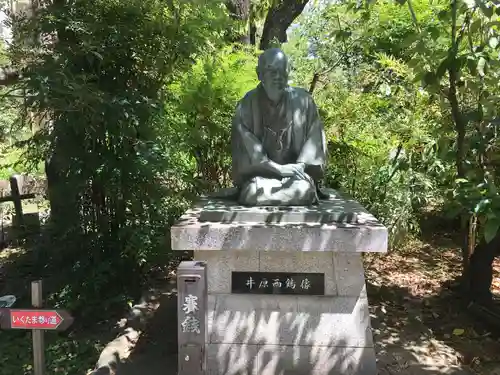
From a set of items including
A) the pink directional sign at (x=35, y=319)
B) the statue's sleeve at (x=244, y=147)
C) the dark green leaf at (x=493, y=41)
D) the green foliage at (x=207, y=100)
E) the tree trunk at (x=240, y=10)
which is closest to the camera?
the pink directional sign at (x=35, y=319)

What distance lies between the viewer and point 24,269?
5.83m

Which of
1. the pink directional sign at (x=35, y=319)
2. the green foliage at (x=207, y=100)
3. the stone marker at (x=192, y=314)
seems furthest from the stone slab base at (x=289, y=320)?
the green foliage at (x=207, y=100)

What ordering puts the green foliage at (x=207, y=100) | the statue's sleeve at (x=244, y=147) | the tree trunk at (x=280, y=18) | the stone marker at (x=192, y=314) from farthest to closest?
the tree trunk at (x=280, y=18) < the green foliage at (x=207, y=100) < the statue's sleeve at (x=244, y=147) < the stone marker at (x=192, y=314)

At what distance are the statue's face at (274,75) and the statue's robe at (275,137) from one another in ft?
0.40

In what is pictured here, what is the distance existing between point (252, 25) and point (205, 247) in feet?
20.2

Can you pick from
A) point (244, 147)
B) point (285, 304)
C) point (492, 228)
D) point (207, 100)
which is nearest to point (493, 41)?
point (492, 228)

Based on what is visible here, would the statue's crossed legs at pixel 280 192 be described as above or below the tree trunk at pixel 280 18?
below

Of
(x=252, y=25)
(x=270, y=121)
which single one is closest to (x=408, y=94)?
(x=270, y=121)

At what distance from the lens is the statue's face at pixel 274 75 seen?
3.38 meters

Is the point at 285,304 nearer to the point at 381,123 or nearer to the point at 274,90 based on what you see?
the point at 274,90

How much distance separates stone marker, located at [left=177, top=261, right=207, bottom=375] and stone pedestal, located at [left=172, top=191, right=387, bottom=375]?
0.44 m

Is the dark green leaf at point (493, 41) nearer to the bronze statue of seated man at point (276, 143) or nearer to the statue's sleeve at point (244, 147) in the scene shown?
the bronze statue of seated man at point (276, 143)

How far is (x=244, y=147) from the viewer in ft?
11.8

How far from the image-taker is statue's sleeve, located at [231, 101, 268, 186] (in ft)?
11.6
